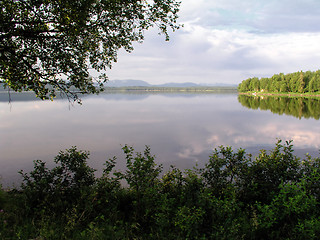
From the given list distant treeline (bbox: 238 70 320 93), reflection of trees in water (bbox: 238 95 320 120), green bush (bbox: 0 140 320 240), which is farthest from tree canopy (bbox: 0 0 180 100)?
distant treeline (bbox: 238 70 320 93)

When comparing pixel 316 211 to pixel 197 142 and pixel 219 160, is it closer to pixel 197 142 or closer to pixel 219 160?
pixel 219 160

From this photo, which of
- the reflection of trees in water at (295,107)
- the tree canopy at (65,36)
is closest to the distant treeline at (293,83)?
the reflection of trees in water at (295,107)

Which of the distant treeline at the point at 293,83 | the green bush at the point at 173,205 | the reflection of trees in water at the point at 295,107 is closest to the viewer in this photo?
the green bush at the point at 173,205

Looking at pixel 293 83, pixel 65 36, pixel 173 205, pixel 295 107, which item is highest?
pixel 293 83

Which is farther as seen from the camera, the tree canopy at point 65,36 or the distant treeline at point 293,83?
the distant treeline at point 293,83

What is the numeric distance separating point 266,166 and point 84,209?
6572mm

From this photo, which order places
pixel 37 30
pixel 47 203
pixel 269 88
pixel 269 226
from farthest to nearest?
pixel 269 88, pixel 37 30, pixel 47 203, pixel 269 226

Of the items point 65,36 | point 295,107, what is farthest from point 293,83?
point 65,36

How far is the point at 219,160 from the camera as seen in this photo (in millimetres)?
8062

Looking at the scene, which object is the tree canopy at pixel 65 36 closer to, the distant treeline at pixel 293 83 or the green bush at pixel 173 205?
the green bush at pixel 173 205

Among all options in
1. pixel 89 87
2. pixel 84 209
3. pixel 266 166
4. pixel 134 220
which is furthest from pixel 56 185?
pixel 266 166

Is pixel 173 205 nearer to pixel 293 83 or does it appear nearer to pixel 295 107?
pixel 295 107

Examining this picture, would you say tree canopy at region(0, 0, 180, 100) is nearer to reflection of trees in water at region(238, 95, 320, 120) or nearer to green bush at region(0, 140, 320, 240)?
green bush at region(0, 140, 320, 240)

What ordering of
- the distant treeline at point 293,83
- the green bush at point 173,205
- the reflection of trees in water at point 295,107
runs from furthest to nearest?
the distant treeline at point 293,83 → the reflection of trees in water at point 295,107 → the green bush at point 173,205
